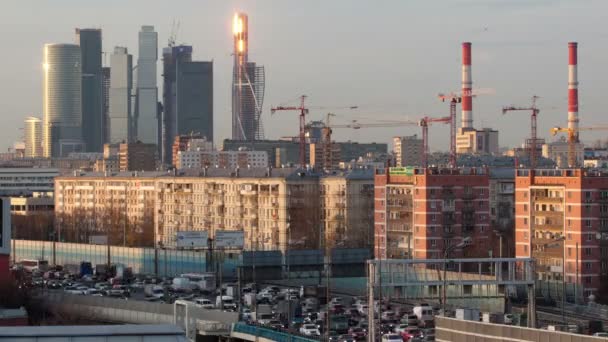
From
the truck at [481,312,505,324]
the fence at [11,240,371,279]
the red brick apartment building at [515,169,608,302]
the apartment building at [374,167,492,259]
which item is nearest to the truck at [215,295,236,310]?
the fence at [11,240,371,279]

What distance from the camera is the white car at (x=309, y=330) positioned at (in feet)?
152

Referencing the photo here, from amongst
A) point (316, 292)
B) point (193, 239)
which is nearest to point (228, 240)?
point (193, 239)

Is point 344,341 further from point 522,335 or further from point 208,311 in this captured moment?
point 522,335

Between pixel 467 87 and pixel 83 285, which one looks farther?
pixel 467 87

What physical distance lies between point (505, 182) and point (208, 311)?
5023 centimetres

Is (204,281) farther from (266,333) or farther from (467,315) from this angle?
(467,315)

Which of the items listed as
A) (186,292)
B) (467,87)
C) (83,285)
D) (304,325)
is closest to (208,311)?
(304,325)

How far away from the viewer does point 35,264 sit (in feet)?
261

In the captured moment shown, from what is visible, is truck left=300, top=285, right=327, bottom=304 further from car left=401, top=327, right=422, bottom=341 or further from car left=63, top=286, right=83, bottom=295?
car left=401, top=327, right=422, bottom=341

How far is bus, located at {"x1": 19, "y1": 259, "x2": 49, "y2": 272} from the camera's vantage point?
76250mm

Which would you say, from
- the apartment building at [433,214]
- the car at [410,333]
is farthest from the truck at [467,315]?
the apartment building at [433,214]

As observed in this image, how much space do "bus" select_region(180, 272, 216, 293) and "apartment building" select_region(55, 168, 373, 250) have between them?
70.5 ft

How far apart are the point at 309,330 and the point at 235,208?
52.0m

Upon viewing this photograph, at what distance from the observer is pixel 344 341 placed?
43.3 metres
